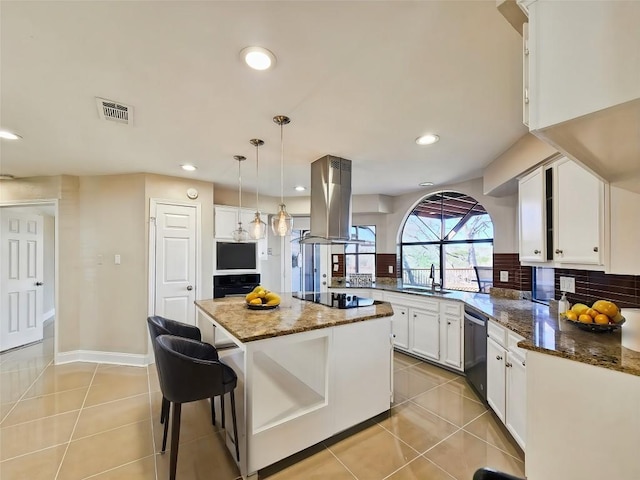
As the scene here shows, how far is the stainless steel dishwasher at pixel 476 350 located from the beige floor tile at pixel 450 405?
0.15 meters

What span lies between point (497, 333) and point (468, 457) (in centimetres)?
93

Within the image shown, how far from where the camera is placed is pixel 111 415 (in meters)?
2.47

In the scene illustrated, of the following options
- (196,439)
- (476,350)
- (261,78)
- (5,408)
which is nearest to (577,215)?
(476,350)

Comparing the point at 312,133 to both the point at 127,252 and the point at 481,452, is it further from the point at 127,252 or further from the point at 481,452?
the point at 127,252

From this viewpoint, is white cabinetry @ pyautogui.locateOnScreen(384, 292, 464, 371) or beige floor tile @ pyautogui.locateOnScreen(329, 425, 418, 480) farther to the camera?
white cabinetry @ pyautogui.locateOnScreen(384, 292, 464, 371)

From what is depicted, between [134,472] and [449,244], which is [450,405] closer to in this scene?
[449,244]

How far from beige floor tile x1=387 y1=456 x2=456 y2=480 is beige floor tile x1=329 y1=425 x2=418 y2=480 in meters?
0.04

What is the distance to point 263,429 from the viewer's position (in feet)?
5.80

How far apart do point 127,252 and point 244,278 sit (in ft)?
5.24

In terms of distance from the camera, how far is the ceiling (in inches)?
48.2

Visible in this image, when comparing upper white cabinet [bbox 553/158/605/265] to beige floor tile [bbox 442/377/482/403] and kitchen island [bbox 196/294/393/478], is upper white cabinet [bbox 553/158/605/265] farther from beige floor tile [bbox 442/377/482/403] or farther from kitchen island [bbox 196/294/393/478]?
beige floor tile [bbox 442/377/482/403]

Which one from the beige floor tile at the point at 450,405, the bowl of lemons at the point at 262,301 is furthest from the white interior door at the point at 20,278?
the beige floor tile at the point at 450,405

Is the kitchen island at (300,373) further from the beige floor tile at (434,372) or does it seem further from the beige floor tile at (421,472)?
the beige floor tile at (434,372)

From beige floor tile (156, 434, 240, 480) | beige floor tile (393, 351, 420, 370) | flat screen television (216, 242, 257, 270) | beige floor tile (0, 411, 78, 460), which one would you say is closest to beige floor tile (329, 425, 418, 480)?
beige floor tile (156, 434, 240, 480)
